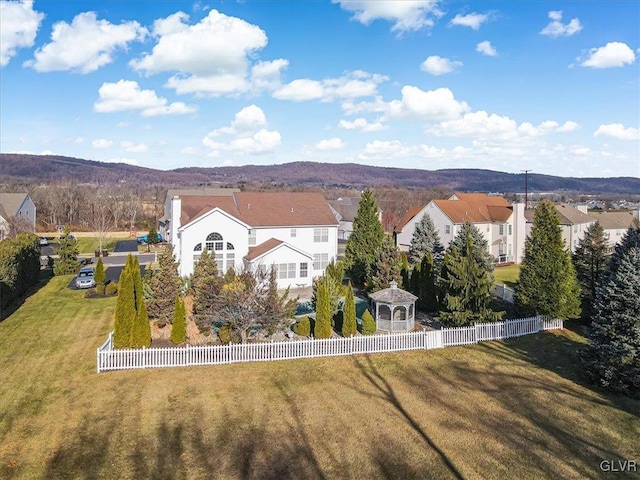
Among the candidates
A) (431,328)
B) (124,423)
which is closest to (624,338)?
(431,328)

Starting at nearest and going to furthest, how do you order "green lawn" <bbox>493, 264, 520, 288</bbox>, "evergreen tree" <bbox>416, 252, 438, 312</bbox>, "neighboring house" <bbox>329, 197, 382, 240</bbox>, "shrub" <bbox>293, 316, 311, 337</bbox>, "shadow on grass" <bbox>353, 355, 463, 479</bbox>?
"shadow on grass" <bbox>353, 355, 463, 479</bbox>, "shrub" <bbox>293, 316, 311, 337</bbox>, "evergreen tree" <bbox>416, 252, 438, 312</bbox>, "green lawn" <bbox>493, 264, 520, 288</bbox>, "neighboring house" <bbox>329, 197, 382, 240</bbox>

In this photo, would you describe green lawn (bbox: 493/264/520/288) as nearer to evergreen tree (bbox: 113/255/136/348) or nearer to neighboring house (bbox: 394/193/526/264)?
neighboring house (bbox: 394/193/526/264)

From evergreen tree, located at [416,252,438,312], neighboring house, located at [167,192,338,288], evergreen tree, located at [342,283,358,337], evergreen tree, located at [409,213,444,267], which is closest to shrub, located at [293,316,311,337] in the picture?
evergreen tree, located at [342,283,358,337]

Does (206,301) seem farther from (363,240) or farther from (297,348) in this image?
(363,240)

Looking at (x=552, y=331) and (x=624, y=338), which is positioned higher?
(x=624, y=338)

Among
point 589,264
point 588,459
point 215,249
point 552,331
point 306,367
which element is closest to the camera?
point 588,459

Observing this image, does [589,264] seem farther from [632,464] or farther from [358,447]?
[358,447]
